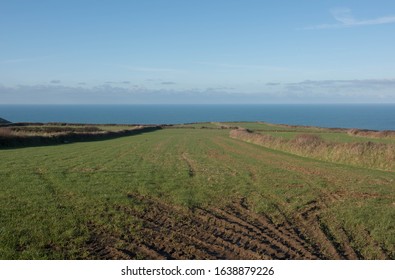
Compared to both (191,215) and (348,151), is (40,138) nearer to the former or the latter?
(348,151)

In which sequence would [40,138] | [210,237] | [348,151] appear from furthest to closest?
[40,138] < [348,151] < [210,237]

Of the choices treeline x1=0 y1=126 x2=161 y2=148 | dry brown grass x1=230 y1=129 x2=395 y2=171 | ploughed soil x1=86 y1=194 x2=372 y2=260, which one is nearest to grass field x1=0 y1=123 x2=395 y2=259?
ploughed soil x1=86 y1=194 x2=372 y2=260

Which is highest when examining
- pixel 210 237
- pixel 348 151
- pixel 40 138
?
pixel 348 151

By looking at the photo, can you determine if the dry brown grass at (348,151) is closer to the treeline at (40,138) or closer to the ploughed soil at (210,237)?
the ploughed soil at (210,237)

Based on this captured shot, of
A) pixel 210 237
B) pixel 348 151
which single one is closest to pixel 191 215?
pixel 210 237

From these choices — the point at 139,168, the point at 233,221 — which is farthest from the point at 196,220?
the point at 139,168

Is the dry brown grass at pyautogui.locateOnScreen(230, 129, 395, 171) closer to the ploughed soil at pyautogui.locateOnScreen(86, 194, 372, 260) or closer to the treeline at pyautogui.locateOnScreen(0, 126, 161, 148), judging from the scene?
the ploughed soil at pyautogui.locateOnScreen(86, 194, 372, 260)
